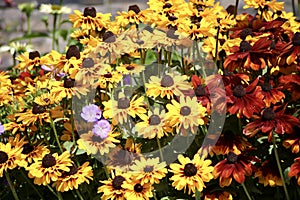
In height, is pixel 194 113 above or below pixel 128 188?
above

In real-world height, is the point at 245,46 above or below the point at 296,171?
above

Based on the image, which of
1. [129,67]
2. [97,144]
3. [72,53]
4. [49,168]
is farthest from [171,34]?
[49,168]

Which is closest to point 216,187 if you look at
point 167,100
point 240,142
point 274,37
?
point 240,142

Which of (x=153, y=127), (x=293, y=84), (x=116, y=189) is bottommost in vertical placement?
(x=116, y=189)

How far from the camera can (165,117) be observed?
53.3 inches

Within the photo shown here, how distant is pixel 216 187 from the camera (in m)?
1.37

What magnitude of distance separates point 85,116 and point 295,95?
0.43 metres

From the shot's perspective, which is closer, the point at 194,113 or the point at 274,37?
the point at 194,113

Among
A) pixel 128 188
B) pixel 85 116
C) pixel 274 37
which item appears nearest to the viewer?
pixel 128 188

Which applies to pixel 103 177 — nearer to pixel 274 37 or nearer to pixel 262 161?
pixel 262 161

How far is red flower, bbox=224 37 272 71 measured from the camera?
55.1 inches

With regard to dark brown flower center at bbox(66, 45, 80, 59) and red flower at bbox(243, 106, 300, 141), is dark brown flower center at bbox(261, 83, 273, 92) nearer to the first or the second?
red flower at bbox(243, 106, 300, 141)

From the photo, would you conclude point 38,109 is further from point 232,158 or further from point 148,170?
point 232,158

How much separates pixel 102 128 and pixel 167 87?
0.16 m
